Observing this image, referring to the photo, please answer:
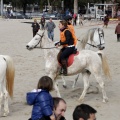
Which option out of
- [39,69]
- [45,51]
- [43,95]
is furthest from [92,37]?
[43,95]

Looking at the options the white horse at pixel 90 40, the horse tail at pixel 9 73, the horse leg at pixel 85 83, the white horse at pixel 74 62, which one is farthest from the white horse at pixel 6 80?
the white horse at pixel 90 40

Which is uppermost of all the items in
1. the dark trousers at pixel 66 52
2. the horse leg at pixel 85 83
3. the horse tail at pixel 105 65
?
the dark trousers at pixel 66 52

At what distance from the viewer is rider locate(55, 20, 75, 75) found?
1030cm

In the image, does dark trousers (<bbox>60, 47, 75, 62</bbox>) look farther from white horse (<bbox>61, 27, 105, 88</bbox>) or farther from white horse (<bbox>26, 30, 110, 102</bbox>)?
white horse (<bbox>61, 27, 105, 88</bbox>)

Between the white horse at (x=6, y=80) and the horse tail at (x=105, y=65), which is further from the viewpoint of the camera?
the horse tail at (x=105, y=65)

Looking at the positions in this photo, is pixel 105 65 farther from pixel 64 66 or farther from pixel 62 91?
pixel 62 91

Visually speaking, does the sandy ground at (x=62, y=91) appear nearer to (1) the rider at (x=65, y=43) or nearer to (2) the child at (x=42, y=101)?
(1) the rider at (x=65, y=43)

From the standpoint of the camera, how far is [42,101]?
5172mm

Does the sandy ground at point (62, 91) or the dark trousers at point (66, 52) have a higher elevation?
the dark trousers at point (66, 52)

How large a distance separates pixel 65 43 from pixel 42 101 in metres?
5.33

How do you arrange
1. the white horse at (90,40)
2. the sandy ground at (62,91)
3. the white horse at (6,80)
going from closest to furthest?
the white horse at (6,80)
the sandy ground at (62,91)
the white horse at (90,40)

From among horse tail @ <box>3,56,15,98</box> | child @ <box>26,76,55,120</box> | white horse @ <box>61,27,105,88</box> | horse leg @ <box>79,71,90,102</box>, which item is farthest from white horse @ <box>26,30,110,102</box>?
child @ <box>26,76,55,120</box>

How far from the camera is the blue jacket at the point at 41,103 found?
5109mm

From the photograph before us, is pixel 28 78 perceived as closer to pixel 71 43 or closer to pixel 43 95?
pixel 71 43
